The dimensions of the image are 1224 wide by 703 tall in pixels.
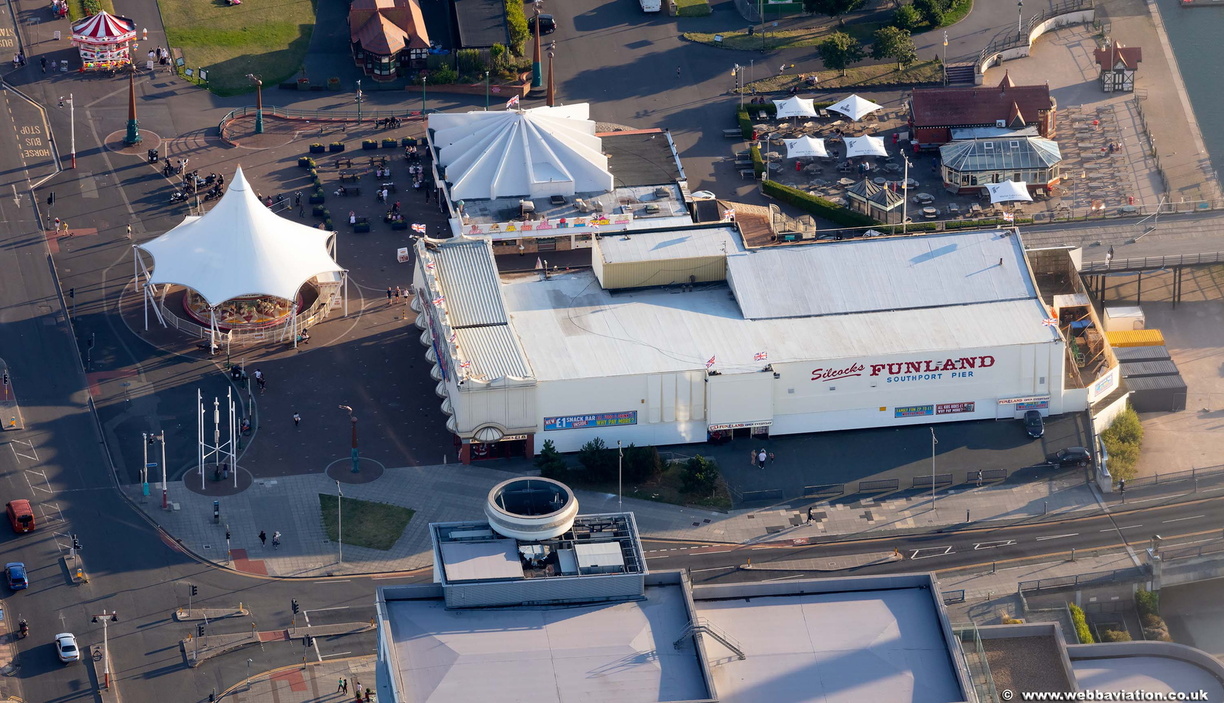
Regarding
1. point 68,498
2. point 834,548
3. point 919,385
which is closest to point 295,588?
point 68,498

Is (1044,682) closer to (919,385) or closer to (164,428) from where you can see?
(919,385)

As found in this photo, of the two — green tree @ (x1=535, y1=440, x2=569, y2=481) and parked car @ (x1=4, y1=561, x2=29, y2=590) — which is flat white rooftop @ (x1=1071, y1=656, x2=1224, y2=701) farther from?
parked car @ (x1=4, y1=561, x2=29, y2=590)

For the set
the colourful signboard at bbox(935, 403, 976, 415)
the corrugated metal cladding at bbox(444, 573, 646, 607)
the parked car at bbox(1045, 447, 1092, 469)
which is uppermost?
the colourful signboard at bbox(935, 403, 976, 415)

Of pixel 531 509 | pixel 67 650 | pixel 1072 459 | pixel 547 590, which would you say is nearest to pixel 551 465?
pixel 531 509

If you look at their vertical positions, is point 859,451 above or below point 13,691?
above

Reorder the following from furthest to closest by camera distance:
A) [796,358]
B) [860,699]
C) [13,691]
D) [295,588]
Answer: [796,358] < [295,588] < [13,691] < [860,699]

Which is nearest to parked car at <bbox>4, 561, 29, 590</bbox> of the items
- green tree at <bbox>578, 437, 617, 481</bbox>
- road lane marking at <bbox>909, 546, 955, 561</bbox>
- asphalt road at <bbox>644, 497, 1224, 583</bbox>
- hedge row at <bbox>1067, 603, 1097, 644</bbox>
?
green tree at <bbox>578, 437, 617, 481</bbox>

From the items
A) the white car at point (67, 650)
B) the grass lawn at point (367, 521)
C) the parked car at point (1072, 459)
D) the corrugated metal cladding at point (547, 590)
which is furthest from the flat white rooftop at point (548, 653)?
the parked car at point (1072, 459)

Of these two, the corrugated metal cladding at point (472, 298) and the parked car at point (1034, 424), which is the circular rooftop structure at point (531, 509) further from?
the parked car at point (1034, 424)
